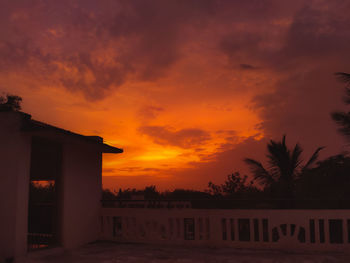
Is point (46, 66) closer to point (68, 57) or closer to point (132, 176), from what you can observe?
point (68, 57)

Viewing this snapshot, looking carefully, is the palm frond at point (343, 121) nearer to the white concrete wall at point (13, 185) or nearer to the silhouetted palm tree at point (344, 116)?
the silhouetted palm tree at point (344, 116)

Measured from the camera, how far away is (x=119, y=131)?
44.6 feet

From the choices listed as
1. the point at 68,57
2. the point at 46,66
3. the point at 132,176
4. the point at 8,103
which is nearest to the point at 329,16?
Result: the point at 68,57

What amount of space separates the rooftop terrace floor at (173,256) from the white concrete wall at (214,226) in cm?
32

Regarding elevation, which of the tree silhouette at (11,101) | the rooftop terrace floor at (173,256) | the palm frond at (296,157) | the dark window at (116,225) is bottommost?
the rooftop terrace floor at (173,256)

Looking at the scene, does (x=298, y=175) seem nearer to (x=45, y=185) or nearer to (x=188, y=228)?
(x=188, y=228)

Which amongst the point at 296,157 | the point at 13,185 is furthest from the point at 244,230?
the point at 13,185

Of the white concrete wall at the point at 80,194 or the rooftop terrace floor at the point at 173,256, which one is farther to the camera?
the white concrete wall at the point at 80,194

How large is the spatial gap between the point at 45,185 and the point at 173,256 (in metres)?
5.85

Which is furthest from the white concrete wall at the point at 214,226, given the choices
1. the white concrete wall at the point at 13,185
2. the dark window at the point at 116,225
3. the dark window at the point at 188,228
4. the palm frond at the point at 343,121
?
the palm frond at the point at 343,121

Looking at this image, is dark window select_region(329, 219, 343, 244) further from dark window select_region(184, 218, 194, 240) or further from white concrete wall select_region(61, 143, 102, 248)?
white concrete wall select_region(61, 143, 102, 248)

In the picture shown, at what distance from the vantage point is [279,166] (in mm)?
15195

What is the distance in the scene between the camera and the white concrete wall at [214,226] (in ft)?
23.7

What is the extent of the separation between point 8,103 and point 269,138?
42.8 feet
